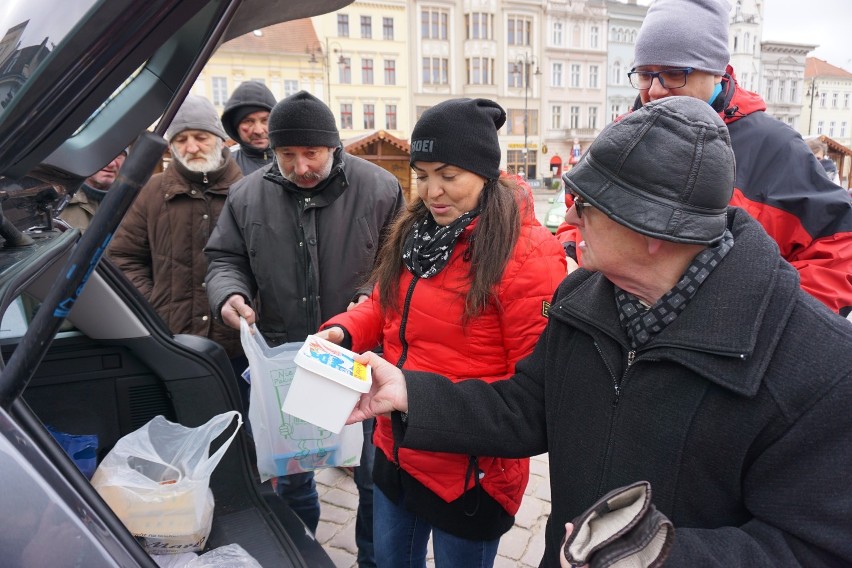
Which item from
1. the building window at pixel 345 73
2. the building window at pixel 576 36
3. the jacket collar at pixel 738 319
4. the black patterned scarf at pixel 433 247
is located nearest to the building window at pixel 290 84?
the building window at pixel 345 73

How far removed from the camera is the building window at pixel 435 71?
4288 cm

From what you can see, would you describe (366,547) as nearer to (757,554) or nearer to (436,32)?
(757,554)

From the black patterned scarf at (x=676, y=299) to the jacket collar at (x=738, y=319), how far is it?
0.5 inches

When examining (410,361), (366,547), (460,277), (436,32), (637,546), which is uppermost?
(436,32)

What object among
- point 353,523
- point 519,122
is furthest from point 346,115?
point 353,523

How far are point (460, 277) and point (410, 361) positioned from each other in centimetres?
33

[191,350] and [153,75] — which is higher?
[153,75]

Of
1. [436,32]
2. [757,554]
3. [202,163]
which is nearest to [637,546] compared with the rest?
[757,554]

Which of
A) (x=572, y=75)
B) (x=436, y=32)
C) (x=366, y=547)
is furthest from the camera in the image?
(x=572, y=75)

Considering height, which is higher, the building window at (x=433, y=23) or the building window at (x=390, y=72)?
the building window at (x=433, y=23)

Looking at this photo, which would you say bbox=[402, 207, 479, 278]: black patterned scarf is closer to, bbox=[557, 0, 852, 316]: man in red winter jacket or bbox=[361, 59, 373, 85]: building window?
bbox=[557, 0, 852, 316]: man in red winter jacket

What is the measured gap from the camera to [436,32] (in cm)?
4306

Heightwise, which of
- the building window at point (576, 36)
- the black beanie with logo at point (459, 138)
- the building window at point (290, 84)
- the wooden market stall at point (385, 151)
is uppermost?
the building window at point (576, 36)

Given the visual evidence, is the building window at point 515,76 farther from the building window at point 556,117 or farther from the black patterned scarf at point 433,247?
the black patterned scarf at point 433,247
